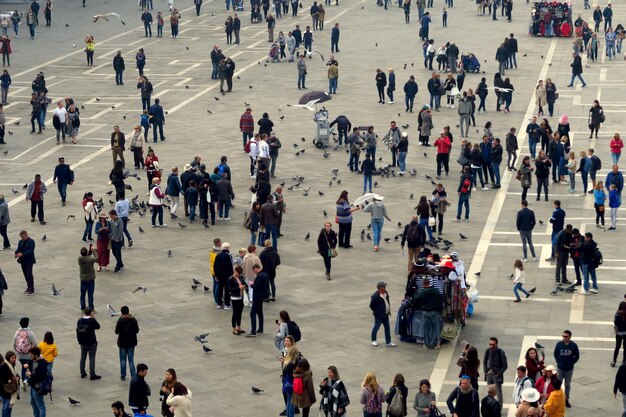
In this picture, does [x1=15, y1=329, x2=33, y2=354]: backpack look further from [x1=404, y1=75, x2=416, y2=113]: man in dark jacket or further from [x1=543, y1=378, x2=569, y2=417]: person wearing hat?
[x1=404, y1=75, x2=416, y2=113]: man in dark jacket

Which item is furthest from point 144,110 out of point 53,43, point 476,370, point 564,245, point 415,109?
point 476,370

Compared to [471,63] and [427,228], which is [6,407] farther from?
[471,63]

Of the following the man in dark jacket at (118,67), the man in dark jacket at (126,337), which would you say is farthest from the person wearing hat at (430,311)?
the man in dark jacket at (118,67)

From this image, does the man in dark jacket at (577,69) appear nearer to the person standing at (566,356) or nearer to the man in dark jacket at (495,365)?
the person standing at (566,356)

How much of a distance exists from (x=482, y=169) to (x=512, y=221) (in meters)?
5.15

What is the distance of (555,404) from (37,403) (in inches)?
381

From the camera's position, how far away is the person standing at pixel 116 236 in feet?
119

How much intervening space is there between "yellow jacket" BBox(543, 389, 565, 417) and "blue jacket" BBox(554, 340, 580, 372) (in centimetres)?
200

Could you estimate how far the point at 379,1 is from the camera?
87.4m

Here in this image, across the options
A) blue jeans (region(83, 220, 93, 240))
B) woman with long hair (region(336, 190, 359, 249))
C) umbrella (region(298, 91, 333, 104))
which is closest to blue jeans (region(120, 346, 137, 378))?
woman with long hair (region(336, 190, 359, 249))

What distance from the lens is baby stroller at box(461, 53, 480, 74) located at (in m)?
64.1

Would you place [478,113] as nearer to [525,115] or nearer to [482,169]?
[525,115]

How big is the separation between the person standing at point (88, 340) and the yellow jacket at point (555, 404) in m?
9.47

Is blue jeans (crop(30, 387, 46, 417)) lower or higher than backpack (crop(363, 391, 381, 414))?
lower
